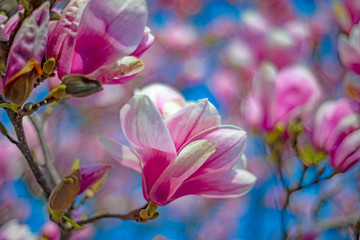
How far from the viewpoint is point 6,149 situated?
0.97 m

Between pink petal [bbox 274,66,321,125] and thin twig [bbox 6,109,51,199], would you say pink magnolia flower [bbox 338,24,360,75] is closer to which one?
pink petal [bbox 274,66,321,125]

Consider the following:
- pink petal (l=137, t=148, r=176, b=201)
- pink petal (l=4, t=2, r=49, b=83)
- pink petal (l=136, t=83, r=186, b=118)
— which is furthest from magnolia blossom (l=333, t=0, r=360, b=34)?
pink petal (l=4, t=2, r=49, b=83)

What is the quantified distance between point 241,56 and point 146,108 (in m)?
1.43

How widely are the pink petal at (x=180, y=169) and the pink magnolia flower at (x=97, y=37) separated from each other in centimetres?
13

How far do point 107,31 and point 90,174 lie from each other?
8.0 inches

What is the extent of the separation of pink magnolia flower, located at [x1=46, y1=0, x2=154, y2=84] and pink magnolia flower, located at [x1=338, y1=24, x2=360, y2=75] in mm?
413

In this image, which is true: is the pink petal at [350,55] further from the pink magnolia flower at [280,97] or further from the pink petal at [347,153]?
the pink magnolia flower at [280,97]

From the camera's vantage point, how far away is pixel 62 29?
19.8 inches

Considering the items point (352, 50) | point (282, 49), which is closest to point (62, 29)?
point (352, 50)

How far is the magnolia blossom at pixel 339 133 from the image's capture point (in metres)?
0.82

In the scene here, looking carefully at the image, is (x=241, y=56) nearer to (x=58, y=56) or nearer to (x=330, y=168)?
(x=330, y=168)

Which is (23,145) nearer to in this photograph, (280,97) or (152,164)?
(152,164)

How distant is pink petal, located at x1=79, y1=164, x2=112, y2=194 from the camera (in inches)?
23.2

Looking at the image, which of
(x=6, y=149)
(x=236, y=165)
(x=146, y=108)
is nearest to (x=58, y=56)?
(x=146, y=108)
